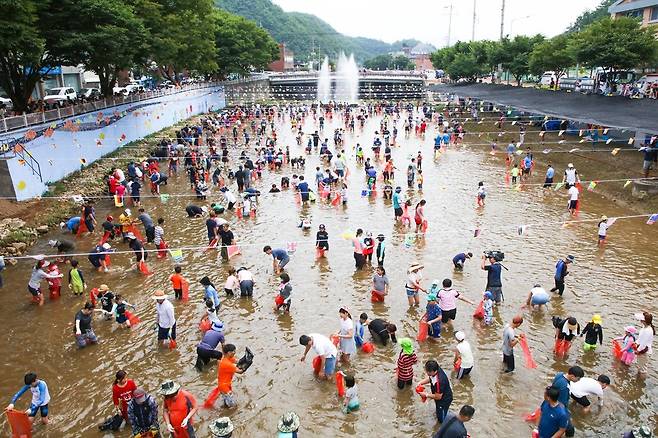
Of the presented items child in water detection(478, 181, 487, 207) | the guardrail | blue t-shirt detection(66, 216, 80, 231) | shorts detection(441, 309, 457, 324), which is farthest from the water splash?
shorts detection(441, 309, 457, 324)

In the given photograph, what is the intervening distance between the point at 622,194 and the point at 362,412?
18024 mm

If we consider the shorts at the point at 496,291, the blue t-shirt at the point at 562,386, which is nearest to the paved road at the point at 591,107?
the shorts at the point at 496,291

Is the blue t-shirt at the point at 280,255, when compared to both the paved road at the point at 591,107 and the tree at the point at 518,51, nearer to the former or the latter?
the paved road at the point at 591,107

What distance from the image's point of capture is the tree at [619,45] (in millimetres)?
30984

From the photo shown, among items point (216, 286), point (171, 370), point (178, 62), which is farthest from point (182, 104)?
point (171, 370)

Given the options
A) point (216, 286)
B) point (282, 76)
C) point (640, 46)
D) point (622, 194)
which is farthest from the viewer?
point (282, 76)

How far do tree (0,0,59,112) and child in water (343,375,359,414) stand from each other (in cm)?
1960

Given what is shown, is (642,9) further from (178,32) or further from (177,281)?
(177,281)

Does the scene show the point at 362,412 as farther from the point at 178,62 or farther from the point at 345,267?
the point at 178,62

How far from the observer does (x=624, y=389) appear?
28.2 ft

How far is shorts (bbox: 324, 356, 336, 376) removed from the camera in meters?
8.83

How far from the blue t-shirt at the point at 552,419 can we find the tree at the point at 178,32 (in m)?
32.8

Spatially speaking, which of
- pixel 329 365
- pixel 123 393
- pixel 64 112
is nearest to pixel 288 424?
pixel 329 365

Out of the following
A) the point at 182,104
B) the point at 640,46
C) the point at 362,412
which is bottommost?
the point at 362,412
